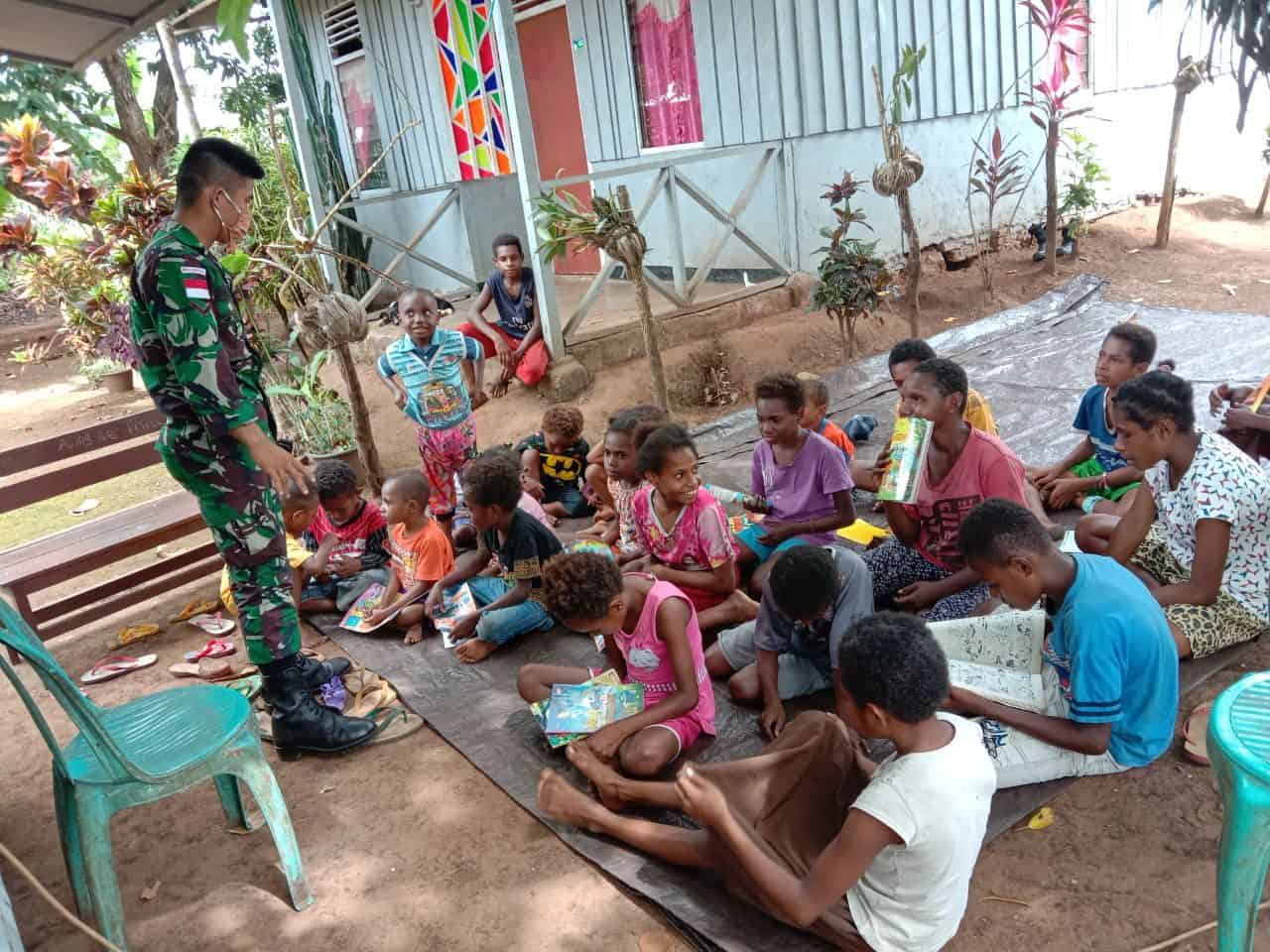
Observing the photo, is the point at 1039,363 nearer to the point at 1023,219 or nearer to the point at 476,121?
the point at 1023,219

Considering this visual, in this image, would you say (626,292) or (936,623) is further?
(626,292)

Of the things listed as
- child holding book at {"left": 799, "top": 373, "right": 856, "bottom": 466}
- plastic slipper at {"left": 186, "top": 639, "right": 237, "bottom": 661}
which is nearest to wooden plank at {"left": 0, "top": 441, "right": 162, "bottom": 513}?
plastic slipper at {"left": 186, "top": 639, "right": 237, "bottom": 661}

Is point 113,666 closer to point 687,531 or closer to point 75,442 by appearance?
point 75,442

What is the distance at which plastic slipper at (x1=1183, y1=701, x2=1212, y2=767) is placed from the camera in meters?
2.41

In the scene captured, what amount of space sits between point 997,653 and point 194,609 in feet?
11.8

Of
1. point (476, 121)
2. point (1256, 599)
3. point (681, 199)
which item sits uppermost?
point (476, 121)

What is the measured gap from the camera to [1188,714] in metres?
2.59

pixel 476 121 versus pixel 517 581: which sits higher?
pixel 476 121

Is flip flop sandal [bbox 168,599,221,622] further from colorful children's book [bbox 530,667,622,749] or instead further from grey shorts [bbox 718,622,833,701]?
grey shorts [bbox 718,622,833,701]

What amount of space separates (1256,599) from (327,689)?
10.2ft

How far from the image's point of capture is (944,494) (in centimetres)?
319

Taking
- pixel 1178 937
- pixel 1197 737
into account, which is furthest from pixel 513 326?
pixel 1178 937

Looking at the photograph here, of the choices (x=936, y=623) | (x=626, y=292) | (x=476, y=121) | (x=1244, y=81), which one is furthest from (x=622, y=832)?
(x=476, y=121)

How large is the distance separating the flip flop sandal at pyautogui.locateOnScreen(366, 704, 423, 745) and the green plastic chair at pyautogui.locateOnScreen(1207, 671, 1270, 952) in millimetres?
2394
